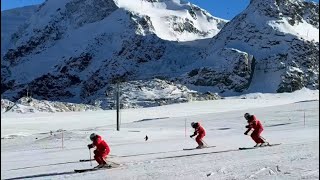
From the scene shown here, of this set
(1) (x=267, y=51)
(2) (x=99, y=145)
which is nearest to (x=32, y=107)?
(2) (x=99, y=145)

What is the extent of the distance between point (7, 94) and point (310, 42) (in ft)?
321

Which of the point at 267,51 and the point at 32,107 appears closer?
the point at 32,107

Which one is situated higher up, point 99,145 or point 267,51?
point 267,51

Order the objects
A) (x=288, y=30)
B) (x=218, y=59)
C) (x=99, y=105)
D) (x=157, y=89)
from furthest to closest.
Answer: (x=288, y=30)
(x=218, y=59)
(x=157, y=89)
(x=99, y=105)

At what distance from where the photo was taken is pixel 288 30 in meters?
169

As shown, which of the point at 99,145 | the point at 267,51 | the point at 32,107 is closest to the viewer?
the point at 99,145

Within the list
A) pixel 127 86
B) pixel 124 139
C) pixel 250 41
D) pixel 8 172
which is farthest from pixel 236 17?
pixel 8 172

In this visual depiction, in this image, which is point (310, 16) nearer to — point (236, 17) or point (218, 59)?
point (236, 17)

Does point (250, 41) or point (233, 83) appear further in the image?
point (250, 41)

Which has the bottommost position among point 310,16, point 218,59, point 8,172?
point 8,172

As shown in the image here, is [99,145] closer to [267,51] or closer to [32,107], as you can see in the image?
[32,107]

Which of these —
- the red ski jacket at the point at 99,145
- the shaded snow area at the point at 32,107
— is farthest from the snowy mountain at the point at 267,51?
the red ski jacket at the point at 99,145

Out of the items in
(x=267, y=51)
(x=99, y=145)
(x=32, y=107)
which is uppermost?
(x=267, y=51)

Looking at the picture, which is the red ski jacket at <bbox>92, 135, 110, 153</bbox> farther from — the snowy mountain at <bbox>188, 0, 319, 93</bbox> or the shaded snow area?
the snowy mountain at <bbox>188, 0, 319, 93</bbox>
